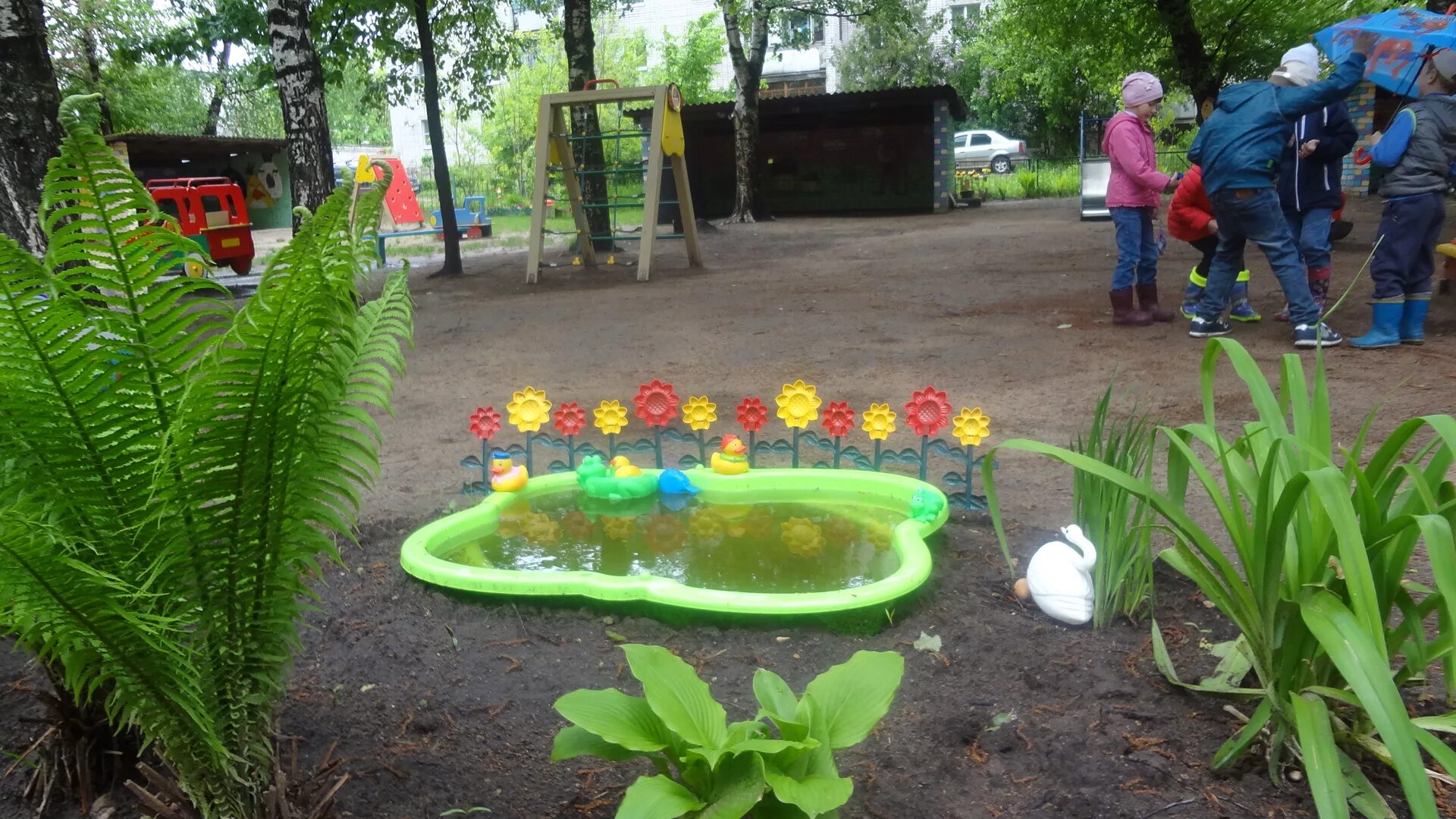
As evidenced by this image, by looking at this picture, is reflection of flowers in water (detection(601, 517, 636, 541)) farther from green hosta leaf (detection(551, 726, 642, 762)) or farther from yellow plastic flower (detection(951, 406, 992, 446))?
green hosta leaf (detection(551, 726, 642, 762))

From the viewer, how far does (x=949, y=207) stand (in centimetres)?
2069

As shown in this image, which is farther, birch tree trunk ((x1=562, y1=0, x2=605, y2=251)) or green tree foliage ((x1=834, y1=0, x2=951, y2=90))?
green tree foliage ((x1=834, y1=0, x2=951, y2=90))

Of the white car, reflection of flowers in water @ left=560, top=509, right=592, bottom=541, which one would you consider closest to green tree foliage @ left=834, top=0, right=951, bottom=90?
the white car

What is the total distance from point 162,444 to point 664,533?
6.68ft

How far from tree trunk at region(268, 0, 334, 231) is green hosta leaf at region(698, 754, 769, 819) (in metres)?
7.41

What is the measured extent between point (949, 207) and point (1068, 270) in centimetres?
1150

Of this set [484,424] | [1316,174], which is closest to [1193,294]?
[1316,174]

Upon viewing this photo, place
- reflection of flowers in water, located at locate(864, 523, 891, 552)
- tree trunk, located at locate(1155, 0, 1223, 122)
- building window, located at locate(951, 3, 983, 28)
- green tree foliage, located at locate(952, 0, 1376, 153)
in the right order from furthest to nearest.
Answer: building window, located at locate(951, 3, 983, 28), green tree foliage, located at locate(952, 0, 1376, 153), tree trunk, located at locate(1155, 0, 1223, 122), reflection of flowers in water, located at locate(864, 523, 891, 552)

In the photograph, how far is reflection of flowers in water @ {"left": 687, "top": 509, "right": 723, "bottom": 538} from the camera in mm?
3260

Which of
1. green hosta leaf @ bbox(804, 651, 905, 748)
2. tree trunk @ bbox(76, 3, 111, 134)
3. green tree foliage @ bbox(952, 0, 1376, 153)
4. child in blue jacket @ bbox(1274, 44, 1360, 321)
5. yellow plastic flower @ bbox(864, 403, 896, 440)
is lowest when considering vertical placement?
green hosta leaf @ bbox(804, 651, 905, 748)

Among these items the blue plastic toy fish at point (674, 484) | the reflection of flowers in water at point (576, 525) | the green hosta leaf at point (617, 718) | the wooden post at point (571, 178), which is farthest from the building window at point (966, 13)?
Answer: the green hosta leaf at point (617, 718)

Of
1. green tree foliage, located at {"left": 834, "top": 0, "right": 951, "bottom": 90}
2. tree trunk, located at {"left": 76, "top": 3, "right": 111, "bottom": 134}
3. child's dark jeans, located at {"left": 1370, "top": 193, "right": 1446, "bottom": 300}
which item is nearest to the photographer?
child's dark jeans, located at {"left": 1370, "top": 193, "right": 1446, "bottom": 300}

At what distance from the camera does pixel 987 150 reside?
3556 centimetres

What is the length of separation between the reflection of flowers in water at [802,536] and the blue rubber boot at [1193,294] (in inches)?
168
